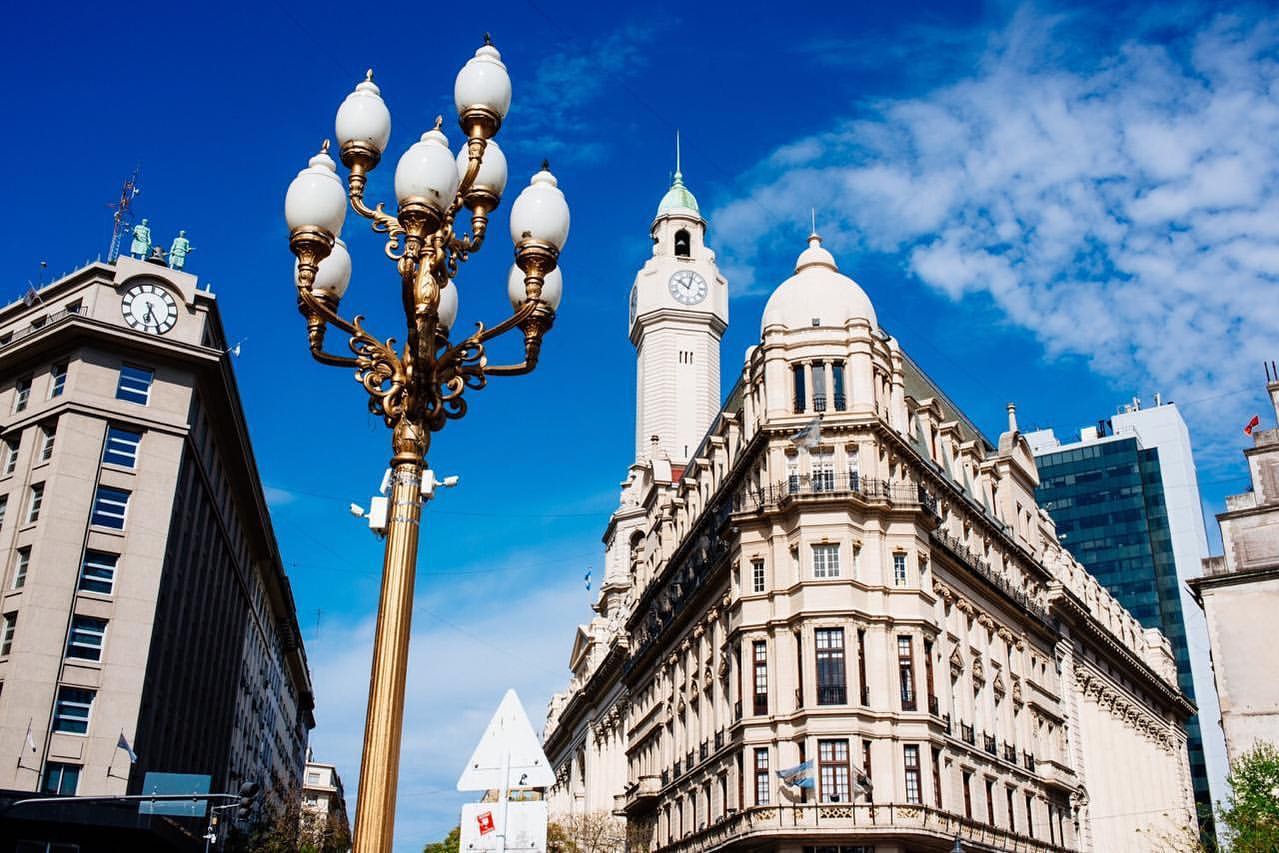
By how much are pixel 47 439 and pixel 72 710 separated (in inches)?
455

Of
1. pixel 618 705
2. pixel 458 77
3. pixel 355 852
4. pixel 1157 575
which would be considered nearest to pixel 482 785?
pixel 355 852

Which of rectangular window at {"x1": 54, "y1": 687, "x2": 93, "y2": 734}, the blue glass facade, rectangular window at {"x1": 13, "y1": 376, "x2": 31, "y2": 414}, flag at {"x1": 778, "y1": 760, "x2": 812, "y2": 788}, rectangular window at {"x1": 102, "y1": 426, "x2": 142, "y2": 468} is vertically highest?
the blue glass facade

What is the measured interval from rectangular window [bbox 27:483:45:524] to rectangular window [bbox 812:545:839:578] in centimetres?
3165

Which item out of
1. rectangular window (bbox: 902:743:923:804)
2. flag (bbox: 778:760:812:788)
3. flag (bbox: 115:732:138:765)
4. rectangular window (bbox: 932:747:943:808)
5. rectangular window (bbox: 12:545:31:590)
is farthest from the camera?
rectangular window (bbox: 932:747:943:808)

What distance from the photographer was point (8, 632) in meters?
47.8

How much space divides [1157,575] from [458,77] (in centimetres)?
13732

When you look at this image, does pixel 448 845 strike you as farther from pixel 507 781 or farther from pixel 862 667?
pixel 507 781

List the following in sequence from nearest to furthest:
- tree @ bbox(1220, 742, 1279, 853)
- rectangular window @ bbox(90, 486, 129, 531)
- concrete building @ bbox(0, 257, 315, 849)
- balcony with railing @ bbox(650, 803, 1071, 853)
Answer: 1. tree @ bbox(1220, 742, 1279, 853)
2. concrete building @ bbox(0, 257, 315, 849)
3. balcony with railing @ bbox(650, 803, 1071, 853)
4. rectangular window @ bbox(90, 486, 129, 531)

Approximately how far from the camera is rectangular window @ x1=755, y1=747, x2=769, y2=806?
50.0m

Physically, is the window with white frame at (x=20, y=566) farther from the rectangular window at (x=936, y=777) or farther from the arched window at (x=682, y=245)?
the arched window at (x=682, y=245)

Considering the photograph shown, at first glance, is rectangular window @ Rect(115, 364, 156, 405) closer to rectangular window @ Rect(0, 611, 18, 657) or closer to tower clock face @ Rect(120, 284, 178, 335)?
tower clock face @ Rect(120, 284, 178, 335)

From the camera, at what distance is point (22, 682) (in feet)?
151

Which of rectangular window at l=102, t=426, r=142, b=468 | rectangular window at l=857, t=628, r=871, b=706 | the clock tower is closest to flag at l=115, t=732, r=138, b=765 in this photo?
rectangular window at l=102, t=426, r=142, b=468

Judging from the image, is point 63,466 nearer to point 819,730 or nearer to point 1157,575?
point 819,730
